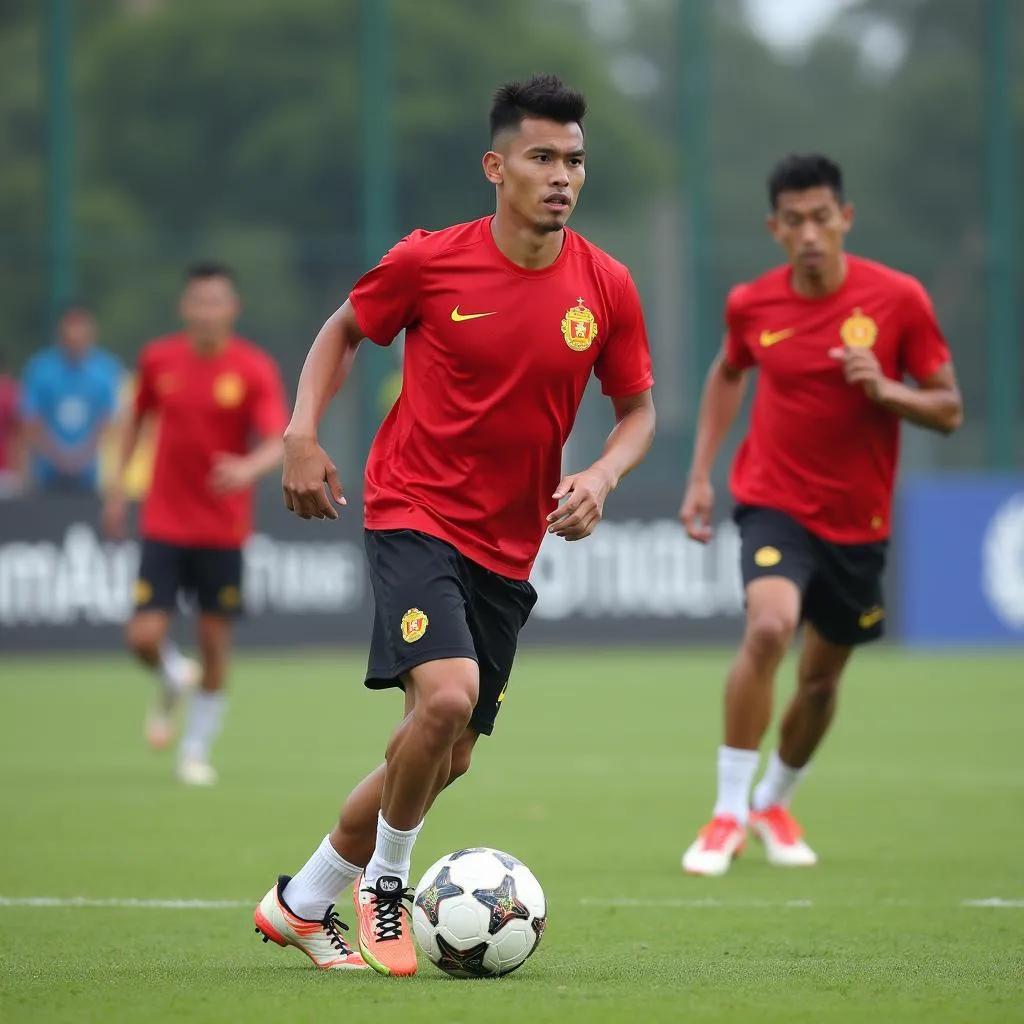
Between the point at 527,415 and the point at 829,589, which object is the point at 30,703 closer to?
the point at 829,589

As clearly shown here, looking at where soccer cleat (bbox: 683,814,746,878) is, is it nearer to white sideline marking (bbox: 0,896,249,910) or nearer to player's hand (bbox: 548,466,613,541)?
white sideline marking (bbox: 0,896,249,910)

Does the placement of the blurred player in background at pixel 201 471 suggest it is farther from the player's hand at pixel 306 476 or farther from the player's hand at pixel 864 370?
the player's hand at pixel 306 476

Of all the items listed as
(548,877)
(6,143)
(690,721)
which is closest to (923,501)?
(690,721)

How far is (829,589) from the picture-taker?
27.7 feet

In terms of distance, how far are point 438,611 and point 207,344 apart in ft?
20.5

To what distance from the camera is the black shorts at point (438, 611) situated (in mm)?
5840

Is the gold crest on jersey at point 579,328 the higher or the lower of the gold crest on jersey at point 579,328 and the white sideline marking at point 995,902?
the higher

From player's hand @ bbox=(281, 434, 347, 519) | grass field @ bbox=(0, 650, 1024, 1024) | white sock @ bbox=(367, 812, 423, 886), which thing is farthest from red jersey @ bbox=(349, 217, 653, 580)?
grass field @ bbox=(0, 650, 1024, 1024)

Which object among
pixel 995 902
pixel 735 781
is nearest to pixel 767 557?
pixel 735 781

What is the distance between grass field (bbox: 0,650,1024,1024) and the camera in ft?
18.0

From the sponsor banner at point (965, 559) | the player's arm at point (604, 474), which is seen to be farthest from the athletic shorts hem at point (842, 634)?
the sponsor banner at point (965, 559)

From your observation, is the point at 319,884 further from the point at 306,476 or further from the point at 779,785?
the point at 779,785

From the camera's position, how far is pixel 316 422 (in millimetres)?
5961

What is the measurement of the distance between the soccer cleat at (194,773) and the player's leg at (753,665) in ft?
11.5
